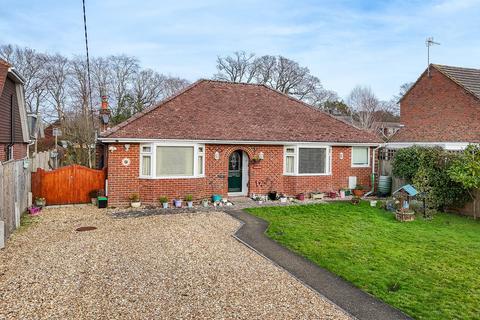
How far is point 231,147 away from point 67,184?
271 inches

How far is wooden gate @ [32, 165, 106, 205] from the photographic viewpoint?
13430mm

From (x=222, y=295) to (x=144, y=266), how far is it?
2132 millimetres

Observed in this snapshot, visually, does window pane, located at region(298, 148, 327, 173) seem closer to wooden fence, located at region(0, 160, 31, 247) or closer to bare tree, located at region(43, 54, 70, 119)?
wooden fence, located at region(0, 160, 31, 247)

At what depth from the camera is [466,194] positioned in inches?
510

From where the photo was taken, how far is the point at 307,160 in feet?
53.9

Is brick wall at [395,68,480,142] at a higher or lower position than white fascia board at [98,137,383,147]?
higher

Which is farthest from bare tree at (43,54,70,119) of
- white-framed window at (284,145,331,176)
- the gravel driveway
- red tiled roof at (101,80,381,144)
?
the gravel driveway

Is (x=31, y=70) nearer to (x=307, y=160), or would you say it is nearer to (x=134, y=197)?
(x=134, y=197)

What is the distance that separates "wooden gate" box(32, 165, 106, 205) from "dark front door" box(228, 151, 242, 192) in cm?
550

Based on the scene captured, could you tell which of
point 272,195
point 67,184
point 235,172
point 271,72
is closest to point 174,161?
point 235,172

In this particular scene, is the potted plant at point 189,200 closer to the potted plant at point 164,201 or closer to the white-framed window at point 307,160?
the potted plant at point 164,201

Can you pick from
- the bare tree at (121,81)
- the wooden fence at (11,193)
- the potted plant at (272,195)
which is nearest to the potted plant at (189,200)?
the potted plant at (272,195)

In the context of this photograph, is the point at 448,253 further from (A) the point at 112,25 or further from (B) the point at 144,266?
(A) the point at 112,25

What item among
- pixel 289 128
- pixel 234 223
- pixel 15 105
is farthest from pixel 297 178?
pixel 15 105
